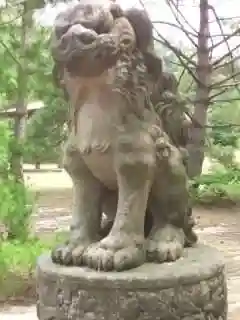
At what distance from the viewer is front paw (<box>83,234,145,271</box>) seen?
176cm

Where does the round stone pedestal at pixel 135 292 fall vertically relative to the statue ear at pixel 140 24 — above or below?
below

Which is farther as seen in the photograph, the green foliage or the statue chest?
the green foliage

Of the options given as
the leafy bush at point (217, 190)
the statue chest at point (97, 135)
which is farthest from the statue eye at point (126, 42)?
the leafy bush at point (217, 190)

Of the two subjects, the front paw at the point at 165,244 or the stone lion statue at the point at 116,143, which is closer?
the stone lion statue at the point at 116,143

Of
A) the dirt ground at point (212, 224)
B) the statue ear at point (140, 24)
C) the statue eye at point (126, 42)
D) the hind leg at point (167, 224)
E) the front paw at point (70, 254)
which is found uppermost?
the statue ear at point (140, 24)

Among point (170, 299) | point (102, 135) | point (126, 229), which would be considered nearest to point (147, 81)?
point (102, 135)

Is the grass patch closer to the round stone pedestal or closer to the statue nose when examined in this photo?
the round stone pedestal

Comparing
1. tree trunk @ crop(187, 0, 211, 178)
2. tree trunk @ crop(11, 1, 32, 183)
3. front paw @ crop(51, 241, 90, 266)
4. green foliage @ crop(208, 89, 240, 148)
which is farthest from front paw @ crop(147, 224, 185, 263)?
green foliage @ crop(208, 89, 240, 148)

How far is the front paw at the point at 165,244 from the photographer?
6.08 ft

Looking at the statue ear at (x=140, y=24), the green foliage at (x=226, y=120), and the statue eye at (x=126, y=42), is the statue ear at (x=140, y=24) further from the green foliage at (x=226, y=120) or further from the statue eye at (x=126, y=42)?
the green foliage at (x=226, y=120)

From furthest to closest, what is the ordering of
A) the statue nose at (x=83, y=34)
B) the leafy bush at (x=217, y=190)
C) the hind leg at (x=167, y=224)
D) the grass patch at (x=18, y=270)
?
the leafy bush at (x=217, y=190)
the grass patch at (x=18, y=270)
the hind leg at (x=167, y=224)
the statue nose at (x=83, y=34)

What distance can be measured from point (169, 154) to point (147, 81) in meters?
0.23

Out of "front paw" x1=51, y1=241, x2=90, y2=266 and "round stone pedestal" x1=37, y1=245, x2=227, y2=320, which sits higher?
"front paw" x1=51, y1=241, x2=90, y2=266

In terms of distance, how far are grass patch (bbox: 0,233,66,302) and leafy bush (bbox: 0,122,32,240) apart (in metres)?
0.19
